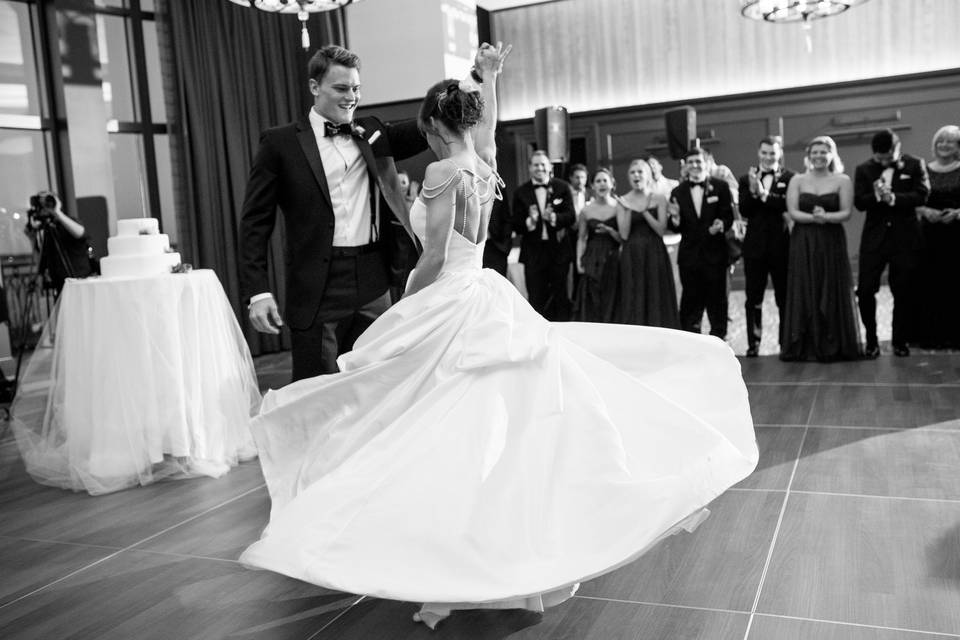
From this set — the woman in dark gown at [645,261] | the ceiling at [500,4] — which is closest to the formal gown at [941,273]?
the woman in dark gown at [645,261]

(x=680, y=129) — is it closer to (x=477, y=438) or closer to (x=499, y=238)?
(x=499, y=238)

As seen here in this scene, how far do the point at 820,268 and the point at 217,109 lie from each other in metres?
5.31

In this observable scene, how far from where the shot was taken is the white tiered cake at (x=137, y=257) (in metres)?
4.23

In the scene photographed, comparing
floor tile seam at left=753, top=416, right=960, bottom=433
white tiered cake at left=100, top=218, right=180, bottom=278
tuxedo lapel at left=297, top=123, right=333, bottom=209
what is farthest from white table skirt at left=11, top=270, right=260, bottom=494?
floor tile seam at left=753, top=416, right=960, bottom=433

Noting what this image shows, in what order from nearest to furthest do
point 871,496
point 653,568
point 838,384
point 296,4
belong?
point 653,568, point 871,496, point 838,384, point 296,4

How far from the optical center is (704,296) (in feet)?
21.1

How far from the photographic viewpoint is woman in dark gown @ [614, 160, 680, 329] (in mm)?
6652

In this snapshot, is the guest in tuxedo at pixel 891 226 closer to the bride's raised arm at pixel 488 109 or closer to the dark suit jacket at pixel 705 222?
the dark suit jacket at pixel 705 222

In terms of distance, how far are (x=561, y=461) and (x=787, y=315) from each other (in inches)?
176

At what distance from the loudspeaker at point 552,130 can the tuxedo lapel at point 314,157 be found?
6527 mm

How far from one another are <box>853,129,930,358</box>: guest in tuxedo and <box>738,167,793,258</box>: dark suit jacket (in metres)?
0.50

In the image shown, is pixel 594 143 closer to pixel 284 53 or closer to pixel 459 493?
pixel 284 53

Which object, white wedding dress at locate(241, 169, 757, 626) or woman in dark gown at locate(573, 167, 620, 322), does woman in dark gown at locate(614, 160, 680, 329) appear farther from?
white wedding dress at locate(241, 169, 757, 626)

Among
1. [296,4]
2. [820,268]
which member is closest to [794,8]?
[820,268]
